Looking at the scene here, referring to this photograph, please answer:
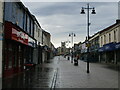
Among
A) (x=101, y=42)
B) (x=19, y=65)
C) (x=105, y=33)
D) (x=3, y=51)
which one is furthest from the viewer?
(x=101, y=42)

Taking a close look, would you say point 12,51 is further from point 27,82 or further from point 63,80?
point 63,80

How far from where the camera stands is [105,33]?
5341cm

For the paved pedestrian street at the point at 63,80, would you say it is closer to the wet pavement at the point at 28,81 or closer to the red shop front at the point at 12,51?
the wet pavement at the point at 28,81

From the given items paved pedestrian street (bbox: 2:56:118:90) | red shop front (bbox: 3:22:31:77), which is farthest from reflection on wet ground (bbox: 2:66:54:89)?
red shop front (bbox: 3:22:31:77)

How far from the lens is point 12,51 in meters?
20.7

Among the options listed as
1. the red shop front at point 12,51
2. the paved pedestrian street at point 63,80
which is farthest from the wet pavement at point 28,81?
the red shop front at point 12,51

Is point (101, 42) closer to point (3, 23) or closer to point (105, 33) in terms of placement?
point (105, 33)

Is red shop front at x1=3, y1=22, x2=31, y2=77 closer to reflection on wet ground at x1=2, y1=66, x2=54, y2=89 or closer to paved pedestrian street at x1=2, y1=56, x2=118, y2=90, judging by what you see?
paved pedestrian street at x1=2, y1=56, x2=118, y2=90

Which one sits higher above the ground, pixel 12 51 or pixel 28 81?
pixel 12 51

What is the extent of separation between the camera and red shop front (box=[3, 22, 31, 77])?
16.8 metres

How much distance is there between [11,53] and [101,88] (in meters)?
10.0

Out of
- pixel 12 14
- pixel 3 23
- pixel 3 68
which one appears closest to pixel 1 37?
pixel 3 23

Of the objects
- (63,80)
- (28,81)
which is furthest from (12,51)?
(63,80)

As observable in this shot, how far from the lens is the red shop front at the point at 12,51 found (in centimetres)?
1683
